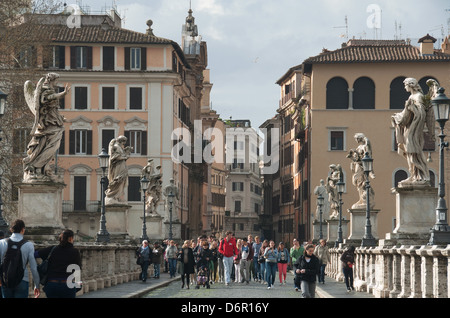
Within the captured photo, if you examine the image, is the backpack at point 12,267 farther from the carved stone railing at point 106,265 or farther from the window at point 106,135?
the window at point 106,135

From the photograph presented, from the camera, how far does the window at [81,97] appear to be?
82500 millimetres

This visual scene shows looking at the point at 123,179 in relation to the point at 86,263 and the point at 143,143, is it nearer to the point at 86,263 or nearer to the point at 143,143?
the point at 86,263

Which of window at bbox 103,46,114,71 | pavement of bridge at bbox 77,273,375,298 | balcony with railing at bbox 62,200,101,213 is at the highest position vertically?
window at bbox 103,46,114,71

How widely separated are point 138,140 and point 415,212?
58.2m

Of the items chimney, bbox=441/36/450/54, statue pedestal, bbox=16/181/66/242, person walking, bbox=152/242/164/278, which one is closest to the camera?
statue pedestal, bbox=16/181/66/242

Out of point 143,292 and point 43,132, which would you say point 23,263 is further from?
point 143,292

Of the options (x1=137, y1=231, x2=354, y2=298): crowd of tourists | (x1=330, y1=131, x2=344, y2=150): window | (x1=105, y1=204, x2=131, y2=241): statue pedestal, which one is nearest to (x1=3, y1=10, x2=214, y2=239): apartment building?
(x1=330, y1=131, x2=344, y2=150): window

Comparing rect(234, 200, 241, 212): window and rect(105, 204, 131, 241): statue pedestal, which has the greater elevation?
rect(234, 200, 241, 212): window

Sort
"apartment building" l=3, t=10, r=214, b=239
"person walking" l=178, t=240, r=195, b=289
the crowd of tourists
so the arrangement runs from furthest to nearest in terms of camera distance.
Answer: "apartment building" l=3, t=10, r=214, b=239, the crowd of tourists, "person walking" l=178, t=240, r=195, b=289

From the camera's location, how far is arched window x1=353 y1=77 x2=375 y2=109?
80.2 m

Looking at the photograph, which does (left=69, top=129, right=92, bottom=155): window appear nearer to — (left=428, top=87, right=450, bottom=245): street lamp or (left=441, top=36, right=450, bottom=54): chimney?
(left=441, top=36, right=450, bottom=54): chimney

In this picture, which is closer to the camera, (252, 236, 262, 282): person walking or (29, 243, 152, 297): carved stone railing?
(29, 243, 152, 297): carved stone railing

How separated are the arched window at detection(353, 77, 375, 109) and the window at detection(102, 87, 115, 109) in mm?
17291

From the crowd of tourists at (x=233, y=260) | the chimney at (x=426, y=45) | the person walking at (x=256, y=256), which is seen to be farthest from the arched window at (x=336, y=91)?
the person walking at (x=256, y=256)
